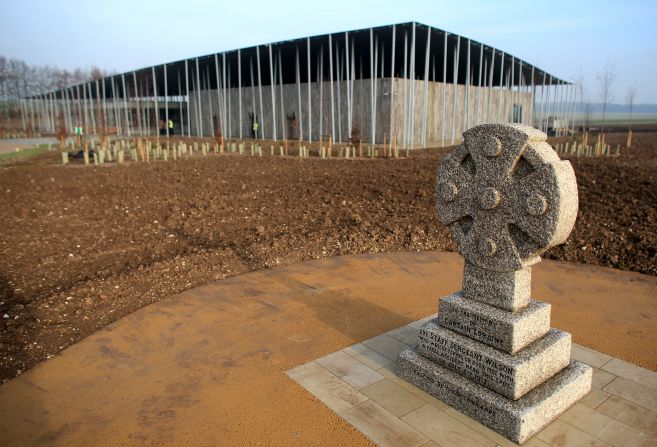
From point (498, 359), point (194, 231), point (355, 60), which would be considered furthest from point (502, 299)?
point (355, 60)

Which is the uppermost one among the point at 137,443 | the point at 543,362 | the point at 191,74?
the point at 191,74

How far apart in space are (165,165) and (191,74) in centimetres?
2729

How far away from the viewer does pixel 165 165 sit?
1916cm

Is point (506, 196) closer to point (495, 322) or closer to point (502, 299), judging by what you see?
point (502, 299)

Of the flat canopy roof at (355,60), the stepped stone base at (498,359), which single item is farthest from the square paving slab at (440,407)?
the flat canopy roof at (355,60)

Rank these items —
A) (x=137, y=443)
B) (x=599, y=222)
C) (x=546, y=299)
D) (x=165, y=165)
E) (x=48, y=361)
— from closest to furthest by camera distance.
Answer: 1. (x=137, y=443)
2. (x=48, y=361)
3. (x=546, y=299)
4. (x=599, y=222)
5. (x=165, y=165)

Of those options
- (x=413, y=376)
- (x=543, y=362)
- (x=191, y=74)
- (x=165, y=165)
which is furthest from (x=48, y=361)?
(x=191, y=74)

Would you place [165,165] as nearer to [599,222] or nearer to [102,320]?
[102,320]

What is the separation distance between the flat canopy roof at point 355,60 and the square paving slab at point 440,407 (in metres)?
21.4

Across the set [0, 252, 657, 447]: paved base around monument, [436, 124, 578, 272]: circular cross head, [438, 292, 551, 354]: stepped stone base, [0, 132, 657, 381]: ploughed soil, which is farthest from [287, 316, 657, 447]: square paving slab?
[0, 132, 657, 381]: ploughed soil

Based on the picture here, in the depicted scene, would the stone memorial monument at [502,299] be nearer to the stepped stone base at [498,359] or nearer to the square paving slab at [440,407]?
the stepped stone base at [498,359]

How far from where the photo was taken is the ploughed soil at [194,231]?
6734 millimetres

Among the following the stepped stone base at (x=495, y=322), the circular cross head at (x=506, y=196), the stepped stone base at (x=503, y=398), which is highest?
the circular cross head at (x=506, y=196)

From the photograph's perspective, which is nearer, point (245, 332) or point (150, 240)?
point (245, 332)
